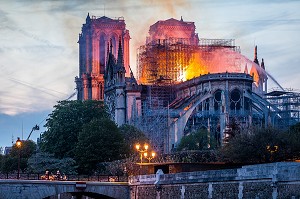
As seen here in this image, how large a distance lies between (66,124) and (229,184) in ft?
Answer: 146

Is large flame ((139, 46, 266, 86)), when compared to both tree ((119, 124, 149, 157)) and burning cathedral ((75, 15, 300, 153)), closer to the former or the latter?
burning cathedral ((75, 15, 300, 153))

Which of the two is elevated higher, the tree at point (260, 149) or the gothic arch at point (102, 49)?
the gothic arch at point (102, 49)

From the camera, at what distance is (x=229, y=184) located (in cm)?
4484

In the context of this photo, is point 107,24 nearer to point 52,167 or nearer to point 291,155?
point 52,167

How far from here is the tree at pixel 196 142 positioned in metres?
89.4

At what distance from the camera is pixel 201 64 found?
396 ft

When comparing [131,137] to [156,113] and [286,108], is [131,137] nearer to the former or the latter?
[156,113]

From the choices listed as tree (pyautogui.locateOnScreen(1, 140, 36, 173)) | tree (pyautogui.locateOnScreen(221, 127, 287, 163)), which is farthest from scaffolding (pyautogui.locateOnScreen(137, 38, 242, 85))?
tree (pyautogui.locateOnScreen(221, 127, 287, 163))

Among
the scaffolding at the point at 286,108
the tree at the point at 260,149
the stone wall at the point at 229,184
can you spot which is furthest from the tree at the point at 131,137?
the stone wall at the point at 229,184

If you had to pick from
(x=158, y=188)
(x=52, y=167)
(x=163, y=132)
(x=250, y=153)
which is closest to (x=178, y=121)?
(x=163, y=132)

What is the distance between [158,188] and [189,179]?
4.75 m

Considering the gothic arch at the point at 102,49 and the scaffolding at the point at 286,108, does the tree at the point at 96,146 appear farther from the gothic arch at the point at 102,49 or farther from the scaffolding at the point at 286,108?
the gothic arch at the point at 102,49

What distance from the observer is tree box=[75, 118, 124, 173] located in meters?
77.8

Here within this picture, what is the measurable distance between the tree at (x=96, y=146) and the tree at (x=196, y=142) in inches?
459
